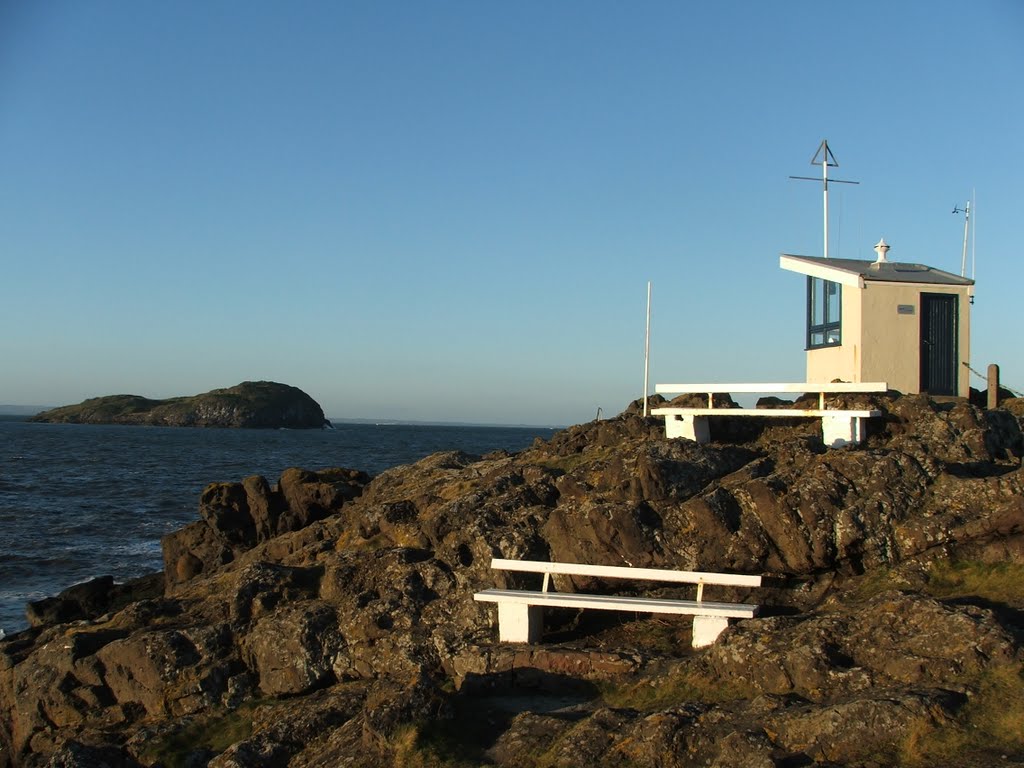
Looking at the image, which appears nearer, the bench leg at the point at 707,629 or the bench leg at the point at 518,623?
the bench leg at the point at 707,629

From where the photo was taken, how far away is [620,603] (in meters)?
10.4

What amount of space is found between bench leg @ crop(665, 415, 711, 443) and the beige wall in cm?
320

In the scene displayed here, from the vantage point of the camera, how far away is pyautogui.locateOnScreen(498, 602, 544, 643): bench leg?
10656 mm

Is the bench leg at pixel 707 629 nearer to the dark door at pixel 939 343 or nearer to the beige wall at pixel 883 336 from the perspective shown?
the beige wall at pixel 883 336

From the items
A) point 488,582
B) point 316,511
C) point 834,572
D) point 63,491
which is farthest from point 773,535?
point 63,491

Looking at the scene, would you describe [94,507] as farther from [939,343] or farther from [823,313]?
[939,343]

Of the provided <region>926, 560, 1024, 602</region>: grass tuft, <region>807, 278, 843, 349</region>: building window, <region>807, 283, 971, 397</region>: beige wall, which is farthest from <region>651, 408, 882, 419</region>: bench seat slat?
<region>926, 560, 1024, 602</region>: grass tuft

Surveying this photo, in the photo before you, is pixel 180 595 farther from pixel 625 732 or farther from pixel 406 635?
pixel 625 732

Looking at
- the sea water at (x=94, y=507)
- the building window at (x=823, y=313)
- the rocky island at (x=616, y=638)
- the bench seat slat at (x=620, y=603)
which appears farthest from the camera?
the sea water at (x=94, y=507)

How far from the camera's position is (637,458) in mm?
12773

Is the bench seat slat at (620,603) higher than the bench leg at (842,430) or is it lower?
lower

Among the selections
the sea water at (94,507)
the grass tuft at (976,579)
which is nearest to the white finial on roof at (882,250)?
the grass tuft at (976,579)

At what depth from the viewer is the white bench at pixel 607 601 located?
32.5ft

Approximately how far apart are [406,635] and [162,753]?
2.88 m
